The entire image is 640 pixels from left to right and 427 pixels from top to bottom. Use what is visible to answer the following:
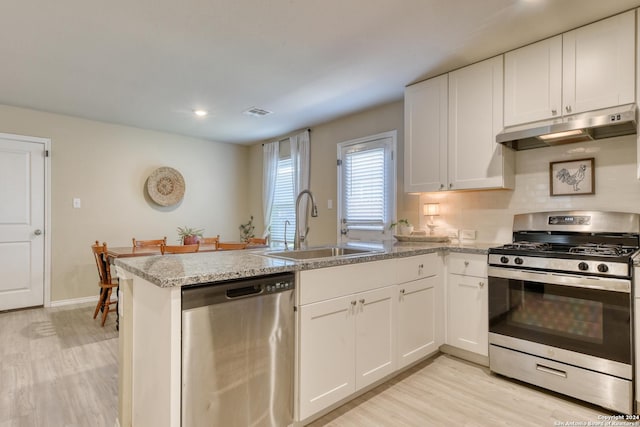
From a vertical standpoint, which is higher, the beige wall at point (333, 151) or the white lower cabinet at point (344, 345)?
the beige wall at point (333, 151)

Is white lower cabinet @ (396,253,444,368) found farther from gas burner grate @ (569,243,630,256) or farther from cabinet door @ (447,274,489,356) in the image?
gas burner grate @ (569,243,630,256)

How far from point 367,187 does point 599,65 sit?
227 centimetres

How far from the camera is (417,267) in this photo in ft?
7.97

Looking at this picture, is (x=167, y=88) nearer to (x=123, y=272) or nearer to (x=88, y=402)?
(x=123, y=272)

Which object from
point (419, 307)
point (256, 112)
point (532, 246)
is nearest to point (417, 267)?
point (419, 307)

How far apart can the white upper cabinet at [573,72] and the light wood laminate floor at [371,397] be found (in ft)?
6.24

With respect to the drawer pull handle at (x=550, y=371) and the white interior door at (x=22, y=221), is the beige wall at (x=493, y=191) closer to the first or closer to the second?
the drawer pull handle at (x=550, y=371)

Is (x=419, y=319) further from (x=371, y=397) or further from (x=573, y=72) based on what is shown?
(x=573, y=72)

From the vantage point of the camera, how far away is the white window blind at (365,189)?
381cm

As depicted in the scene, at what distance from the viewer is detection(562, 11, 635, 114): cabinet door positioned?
2.07 meters

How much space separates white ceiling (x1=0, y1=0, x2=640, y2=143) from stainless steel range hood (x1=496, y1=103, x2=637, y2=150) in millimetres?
625

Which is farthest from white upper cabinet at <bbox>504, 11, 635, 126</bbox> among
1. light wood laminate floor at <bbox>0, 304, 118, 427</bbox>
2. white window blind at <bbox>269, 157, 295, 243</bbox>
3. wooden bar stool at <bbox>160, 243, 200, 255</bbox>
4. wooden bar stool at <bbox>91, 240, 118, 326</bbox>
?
wooden bar stool at <bbox>91, 240, 118, 326</bbox>

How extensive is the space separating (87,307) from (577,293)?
508cm

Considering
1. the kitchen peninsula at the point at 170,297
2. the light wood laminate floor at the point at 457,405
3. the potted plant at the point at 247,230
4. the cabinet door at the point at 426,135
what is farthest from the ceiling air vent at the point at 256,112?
the light wood laminate floor at the point at 457,405
